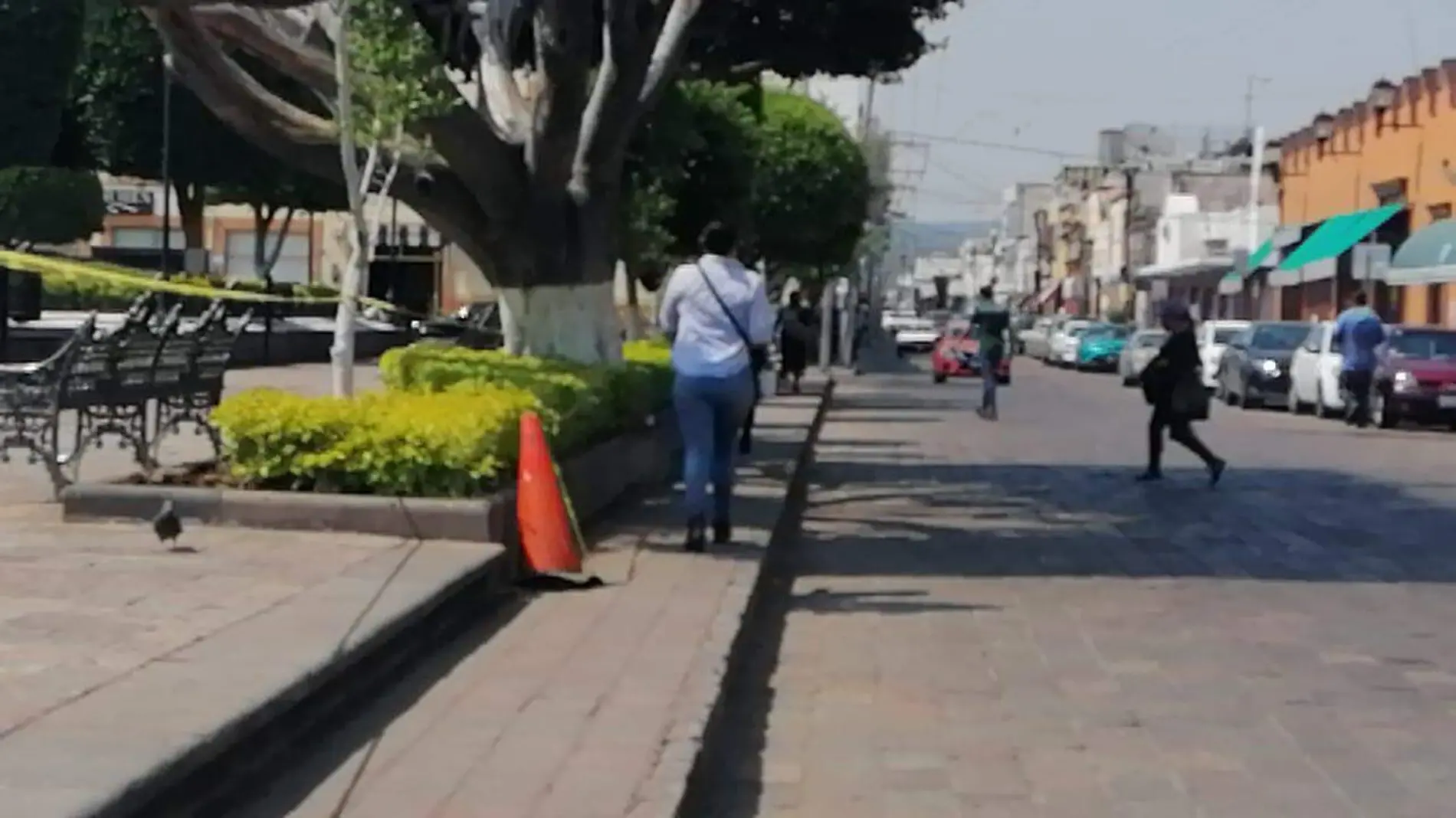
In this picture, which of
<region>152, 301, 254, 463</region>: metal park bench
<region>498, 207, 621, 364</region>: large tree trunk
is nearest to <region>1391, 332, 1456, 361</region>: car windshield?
<region>498, 207, 621, 364</region>: large tree trunk

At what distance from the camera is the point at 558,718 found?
8195 millimetres

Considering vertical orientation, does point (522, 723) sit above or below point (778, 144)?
below

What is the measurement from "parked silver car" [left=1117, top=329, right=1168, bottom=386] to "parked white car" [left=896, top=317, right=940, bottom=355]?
98.8 ft

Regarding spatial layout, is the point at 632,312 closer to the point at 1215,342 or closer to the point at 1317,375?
the point at 1317,375

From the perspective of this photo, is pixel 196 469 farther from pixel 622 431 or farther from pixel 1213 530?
pixel 1213 530

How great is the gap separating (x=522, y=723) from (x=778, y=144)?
46.5 metres

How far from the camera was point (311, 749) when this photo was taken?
7.50 metres

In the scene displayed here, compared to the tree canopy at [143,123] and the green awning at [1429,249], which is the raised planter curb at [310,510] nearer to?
the tree canopy at [143,123]

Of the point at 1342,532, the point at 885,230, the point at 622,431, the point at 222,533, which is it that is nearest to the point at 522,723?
the point at 222,533

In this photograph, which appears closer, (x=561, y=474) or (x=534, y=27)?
(x=561, y=474)

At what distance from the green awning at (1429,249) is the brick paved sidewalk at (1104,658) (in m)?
28.3

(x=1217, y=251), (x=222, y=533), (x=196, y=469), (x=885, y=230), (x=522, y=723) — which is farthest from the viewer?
(x=885, y=230)

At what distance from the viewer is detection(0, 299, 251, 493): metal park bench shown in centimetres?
1311

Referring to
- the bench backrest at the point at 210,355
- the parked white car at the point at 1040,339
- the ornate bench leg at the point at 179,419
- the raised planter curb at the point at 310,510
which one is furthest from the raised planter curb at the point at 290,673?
the parked white car at the point at 1040,339
